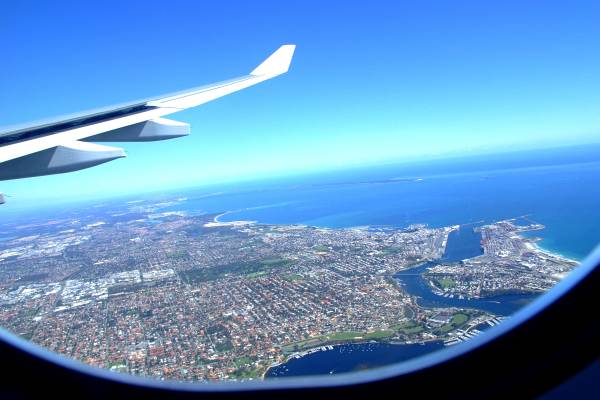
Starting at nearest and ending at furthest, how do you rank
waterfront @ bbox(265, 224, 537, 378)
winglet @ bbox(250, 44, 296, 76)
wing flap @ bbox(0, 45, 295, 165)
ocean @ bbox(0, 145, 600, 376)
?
wing flap @ bbox(0, 45, 295, 165) → waterfront @ bbox(265, 224, 537, 378) → ocean @ bbox(0, 145, 600, 376) → winglet @ bbox(250, 44, 296, 76)

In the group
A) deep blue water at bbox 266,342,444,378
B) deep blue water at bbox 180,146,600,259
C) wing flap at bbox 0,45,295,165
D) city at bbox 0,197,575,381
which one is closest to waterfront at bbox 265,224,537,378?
deep blue water at bbox 266,342,444,378

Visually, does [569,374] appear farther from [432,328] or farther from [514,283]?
[514,283]

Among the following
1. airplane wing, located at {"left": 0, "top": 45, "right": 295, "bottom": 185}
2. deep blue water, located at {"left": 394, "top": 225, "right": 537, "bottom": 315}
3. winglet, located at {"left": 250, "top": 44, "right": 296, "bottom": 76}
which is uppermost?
winglet, located at {"left": 250, "top": 44, "right": 296, "bottom": 76}

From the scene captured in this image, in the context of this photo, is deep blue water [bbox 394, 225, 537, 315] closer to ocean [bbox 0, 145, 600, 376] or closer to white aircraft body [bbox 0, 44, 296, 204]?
ocean [bbox 0, 145, 600, 376]

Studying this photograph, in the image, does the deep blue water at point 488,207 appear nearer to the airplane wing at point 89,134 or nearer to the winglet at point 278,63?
the winglet at point 278,63

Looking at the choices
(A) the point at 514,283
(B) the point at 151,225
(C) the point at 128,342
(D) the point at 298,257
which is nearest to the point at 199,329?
(C) the point at 128,342

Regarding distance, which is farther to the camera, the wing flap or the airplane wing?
the wing flap

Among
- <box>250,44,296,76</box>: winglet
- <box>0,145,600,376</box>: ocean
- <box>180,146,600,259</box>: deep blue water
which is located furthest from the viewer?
<box>180,146,600,259</box>: deep blue water
